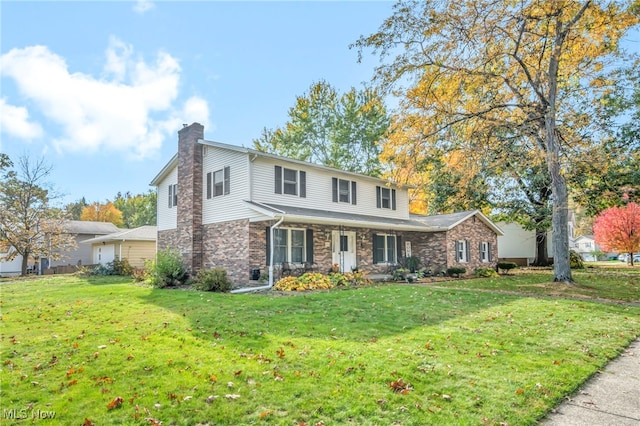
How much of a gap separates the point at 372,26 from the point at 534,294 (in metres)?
11.5

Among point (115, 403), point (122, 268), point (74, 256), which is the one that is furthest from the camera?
point (74, 256)

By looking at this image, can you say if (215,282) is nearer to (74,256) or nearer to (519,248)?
(74,256)

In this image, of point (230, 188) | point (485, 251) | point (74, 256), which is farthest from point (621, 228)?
point (74, 256)

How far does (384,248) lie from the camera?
19.8 m

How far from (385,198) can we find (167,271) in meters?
11.8

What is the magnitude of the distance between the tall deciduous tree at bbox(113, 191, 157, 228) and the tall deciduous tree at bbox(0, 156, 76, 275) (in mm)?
23791

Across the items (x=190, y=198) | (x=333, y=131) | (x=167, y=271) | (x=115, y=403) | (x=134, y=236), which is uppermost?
(x=333, y=131)

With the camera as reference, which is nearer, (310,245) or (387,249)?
(310,245)

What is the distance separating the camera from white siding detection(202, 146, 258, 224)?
15211 millimetres

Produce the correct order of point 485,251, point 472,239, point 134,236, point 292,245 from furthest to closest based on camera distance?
point 134,236 → point 485,251 → point 472,239 → point 292,245

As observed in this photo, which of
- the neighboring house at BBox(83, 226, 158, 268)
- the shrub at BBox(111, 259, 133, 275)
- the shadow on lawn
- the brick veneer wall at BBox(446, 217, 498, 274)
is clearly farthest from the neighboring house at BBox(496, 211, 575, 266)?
the shrub at BBox(111, 259, 133, 275)

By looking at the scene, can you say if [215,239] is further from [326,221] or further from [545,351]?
[545,351]

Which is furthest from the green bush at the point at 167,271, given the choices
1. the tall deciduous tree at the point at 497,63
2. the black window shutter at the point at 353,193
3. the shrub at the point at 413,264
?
the shrub at the point at 413,264

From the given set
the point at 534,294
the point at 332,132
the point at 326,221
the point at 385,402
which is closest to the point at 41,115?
the point at 326,221
